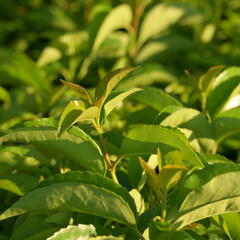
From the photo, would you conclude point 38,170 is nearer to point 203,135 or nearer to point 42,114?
point 203,135

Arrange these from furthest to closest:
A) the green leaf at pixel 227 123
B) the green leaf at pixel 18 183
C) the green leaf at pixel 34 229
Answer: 1. the green leaf at pixel 227 123
2. the green leaf at pixel 18 183
3. the green leaf at pixel 34 229

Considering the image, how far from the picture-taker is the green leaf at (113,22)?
193 centimetres

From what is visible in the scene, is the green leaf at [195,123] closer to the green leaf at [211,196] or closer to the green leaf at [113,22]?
the green leaf at [211,196]

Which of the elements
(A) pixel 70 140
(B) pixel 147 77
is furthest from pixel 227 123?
(B) pixel 147 77

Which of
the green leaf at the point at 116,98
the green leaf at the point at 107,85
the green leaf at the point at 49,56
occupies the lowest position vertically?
the green leaf at the point at 49,56

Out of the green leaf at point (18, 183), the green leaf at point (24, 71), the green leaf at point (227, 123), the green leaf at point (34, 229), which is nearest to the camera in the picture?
the green leaf at point (34, 229)

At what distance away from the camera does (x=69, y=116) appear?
3.48 ft

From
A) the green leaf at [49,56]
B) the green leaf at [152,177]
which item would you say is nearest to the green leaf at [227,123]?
the green leaf at [152,177]

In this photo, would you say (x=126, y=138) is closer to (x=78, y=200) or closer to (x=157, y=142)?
(x=157, y=142)

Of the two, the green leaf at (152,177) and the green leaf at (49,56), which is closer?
the green leaf at (152,177)

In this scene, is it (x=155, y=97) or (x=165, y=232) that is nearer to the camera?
(x=165, y=232)

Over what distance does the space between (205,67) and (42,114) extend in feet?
2.36

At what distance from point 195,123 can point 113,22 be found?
78cm

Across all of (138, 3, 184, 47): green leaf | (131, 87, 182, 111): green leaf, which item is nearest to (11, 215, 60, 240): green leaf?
(131, 87, 182, 111): green leaf
